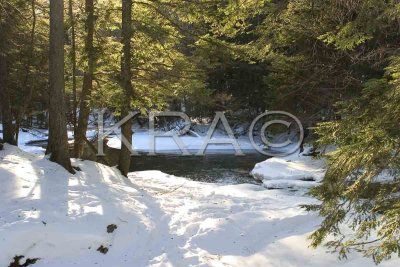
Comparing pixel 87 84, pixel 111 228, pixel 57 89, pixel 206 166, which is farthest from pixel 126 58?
pixel 206 166

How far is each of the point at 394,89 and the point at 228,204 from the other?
5867 mm

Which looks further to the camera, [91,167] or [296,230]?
[91,167]

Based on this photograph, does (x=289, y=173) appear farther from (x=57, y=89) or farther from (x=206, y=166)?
(x=57, y=89)

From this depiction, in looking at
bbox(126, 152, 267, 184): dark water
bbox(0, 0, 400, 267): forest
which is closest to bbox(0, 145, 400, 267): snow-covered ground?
bbox(0, 0, 400, 267): forest

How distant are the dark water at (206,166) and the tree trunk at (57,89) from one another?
23.8 ft

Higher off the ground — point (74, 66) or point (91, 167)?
point (74, 66)

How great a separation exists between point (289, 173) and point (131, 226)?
9715 millimetres

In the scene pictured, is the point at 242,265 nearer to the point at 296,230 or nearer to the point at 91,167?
the point at 296,230

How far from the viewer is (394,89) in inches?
137

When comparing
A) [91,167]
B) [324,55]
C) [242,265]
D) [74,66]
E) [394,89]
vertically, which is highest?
[324,55]

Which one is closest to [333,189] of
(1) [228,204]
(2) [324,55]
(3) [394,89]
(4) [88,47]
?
(3) [394,89]

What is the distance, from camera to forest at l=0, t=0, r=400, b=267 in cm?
385

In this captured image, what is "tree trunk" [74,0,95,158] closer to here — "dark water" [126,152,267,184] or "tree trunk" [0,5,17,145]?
"tree trunk" [0,5,17,145]

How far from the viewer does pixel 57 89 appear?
30.1 feet
